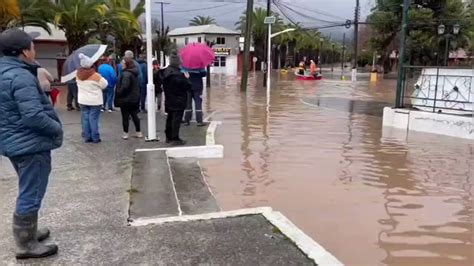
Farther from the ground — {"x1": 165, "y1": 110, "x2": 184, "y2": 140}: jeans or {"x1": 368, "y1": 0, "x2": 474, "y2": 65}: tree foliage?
{"x1": 368, "y1": 0, "x2": 474, "y2": 65}: tree foliage

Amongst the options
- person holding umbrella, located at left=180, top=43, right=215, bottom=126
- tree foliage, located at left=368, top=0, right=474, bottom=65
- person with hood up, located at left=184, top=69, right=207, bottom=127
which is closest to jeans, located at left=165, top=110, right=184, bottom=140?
person holding umbrella, located at left=180, top=43, right=215, bottom=126

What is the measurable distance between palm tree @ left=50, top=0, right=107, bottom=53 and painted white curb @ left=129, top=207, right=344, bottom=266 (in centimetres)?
1916

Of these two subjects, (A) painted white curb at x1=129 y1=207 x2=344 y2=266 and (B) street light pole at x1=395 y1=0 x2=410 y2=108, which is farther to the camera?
(B) street light pole at x1=395 y1=0 x2=410 y2=108

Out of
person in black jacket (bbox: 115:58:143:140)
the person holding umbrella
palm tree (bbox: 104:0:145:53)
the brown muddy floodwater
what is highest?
palm tree (bbox: 104:0:145:53)

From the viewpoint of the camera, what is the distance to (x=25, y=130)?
3945 millimetres

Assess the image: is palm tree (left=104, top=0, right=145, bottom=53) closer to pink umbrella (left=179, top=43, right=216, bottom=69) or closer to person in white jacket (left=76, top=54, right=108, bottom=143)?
pink umbrella (left=179, top=43, right=216, bottom=69)

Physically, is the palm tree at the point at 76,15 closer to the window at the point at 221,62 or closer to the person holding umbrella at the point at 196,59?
the person holding umbrella at the point at 196,59

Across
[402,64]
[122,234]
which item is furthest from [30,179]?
[402,64]

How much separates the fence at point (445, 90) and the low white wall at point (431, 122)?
45cm

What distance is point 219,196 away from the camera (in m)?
6.90

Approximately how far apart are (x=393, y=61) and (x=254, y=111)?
5875 cm

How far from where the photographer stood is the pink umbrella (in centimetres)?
1111

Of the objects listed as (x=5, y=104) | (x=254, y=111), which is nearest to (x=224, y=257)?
(x=5, y=104)

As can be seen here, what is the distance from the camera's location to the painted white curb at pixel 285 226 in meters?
4.14
